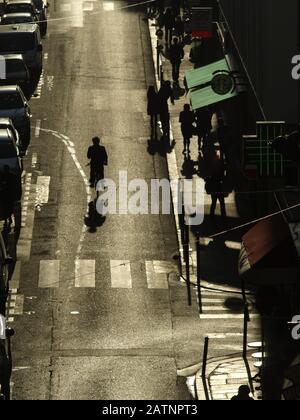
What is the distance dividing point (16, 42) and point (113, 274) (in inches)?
959

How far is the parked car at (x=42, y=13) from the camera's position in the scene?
72.1 m

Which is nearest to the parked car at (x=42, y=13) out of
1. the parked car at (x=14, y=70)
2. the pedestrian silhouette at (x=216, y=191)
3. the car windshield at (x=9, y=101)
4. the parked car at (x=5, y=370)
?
the parked car at (x=14, y=70)

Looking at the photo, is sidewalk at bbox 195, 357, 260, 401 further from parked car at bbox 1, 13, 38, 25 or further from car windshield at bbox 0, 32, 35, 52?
parked car at bbox 1, 13, 38, 25

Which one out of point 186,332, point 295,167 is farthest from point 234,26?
point 186,332

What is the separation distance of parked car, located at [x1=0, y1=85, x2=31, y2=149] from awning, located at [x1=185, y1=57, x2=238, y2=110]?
5186mm

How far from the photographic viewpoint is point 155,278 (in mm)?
39781

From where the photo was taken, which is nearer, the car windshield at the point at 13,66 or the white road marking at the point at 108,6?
the car windshield at the point at 13,66

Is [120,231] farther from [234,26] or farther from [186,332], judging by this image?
[234,26]

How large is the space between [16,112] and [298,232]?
1999 cm

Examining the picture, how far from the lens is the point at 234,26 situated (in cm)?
5662

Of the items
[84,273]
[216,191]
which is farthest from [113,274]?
[216,191]

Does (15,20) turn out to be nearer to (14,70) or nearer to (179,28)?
(179,28)

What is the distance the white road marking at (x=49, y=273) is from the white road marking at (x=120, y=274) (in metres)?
1.29

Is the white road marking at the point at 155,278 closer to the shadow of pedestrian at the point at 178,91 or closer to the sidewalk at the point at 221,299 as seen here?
the sidewalk at the point at 221,299
